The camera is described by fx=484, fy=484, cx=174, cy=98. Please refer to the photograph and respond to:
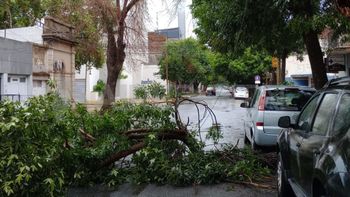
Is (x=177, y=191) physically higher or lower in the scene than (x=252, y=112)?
lower

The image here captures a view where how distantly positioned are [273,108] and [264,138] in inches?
28.2

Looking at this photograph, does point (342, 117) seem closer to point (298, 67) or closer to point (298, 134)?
point (298, 134)

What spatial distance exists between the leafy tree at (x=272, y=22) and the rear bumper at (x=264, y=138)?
216cm

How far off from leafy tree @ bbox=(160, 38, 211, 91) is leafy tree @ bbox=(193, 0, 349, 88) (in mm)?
64062

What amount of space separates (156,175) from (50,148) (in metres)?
2.29

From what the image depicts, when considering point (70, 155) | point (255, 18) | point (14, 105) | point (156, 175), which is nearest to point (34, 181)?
point (14, 105)

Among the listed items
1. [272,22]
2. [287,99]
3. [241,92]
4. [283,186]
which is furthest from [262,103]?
[241,92]

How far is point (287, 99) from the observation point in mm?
11062

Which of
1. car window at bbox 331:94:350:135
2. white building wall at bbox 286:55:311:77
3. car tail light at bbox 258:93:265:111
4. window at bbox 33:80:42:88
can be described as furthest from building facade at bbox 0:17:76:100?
car window at bbox 331:94:350:135

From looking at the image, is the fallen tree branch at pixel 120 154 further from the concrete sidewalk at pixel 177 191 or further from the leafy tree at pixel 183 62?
the leafy tree at pixel 183 62

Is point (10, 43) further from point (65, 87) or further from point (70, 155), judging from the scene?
point (70, 155)

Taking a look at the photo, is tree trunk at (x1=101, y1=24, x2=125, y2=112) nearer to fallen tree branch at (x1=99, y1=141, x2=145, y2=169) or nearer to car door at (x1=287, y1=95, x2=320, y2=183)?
fallen tree branch at (x1=99, y1=141, x2=145, y2=169)

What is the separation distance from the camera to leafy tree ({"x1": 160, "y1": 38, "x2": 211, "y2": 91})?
79.4 meters

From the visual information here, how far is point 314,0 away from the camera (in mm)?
10008
